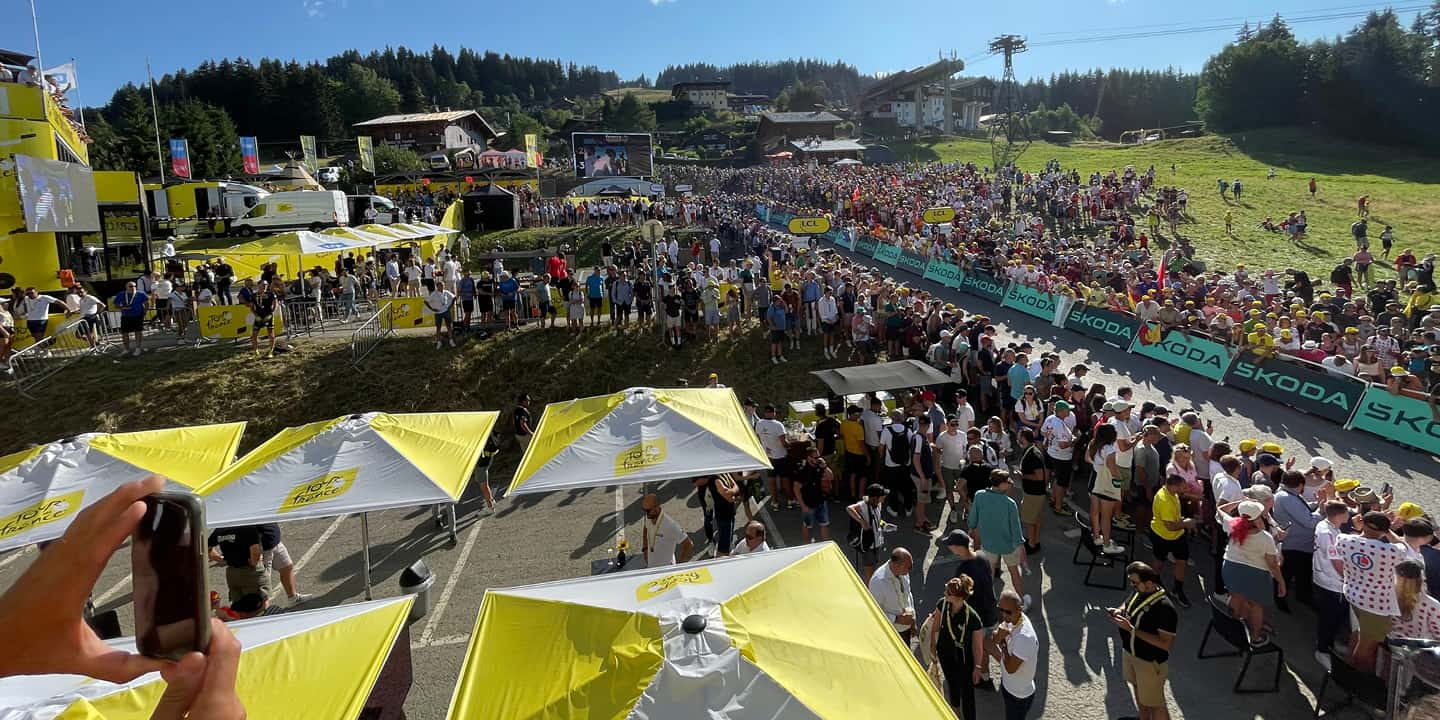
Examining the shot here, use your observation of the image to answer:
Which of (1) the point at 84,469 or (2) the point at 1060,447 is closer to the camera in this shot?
(1) the point at 84,469

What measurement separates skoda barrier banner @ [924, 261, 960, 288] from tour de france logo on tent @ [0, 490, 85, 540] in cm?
2292

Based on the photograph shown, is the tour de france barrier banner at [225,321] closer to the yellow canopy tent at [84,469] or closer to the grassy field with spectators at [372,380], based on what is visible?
the grassy field with spectators at [372,380]

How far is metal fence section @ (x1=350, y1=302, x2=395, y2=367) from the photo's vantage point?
17922 millimetres

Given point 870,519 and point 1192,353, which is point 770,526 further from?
point 1192,353

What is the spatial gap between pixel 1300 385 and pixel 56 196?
109 feet

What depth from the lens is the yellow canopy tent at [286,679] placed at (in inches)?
169

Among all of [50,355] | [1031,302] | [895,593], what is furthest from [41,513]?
[1031,302]

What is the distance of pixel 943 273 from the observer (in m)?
25.6

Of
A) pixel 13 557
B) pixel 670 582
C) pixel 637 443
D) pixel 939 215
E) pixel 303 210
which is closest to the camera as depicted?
pixel 670 582

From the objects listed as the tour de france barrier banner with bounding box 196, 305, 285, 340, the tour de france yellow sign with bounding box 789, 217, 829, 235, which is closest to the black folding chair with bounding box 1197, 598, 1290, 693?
the tour de france barrier banner with bounding box 196, 305, 285, 340

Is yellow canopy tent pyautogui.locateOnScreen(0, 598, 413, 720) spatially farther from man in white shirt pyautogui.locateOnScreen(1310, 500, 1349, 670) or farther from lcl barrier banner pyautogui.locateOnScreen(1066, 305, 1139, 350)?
lcl barrier banner pyautogui.locateOnScreen(1066, 305, 1139, 350)

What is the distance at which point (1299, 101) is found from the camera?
71.5 metres

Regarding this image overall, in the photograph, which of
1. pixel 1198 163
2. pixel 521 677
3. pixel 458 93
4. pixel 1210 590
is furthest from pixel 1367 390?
pixel 458 93

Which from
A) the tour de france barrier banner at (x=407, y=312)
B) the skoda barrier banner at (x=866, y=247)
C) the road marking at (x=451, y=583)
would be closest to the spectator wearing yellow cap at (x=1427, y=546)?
the road marking at (x=451, y=583)
